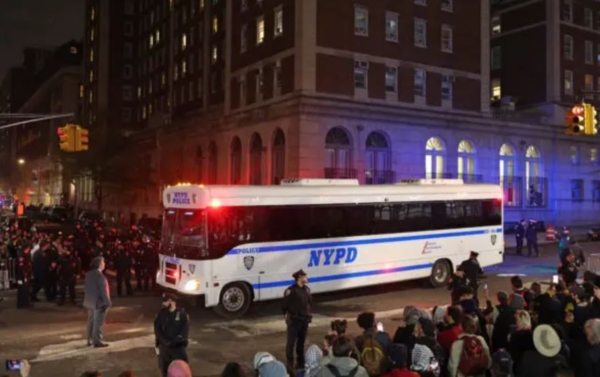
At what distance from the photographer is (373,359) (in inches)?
265

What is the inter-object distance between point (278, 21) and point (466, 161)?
58.9ft

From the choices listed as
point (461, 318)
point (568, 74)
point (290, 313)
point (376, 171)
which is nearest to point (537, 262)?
point (376, 171)

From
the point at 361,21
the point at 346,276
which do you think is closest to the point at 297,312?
the point at 346,276

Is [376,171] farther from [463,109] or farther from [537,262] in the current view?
[537,262]

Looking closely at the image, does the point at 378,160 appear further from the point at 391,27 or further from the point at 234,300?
the point at 234,300

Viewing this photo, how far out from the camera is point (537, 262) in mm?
29375

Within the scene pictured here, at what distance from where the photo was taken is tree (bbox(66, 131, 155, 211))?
59.8 metres

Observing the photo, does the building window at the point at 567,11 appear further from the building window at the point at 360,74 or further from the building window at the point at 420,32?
the building window at the point at 360,74

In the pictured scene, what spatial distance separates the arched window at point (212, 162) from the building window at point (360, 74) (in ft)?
48.3

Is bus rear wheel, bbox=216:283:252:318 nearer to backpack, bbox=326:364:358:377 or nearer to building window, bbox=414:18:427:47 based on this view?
backpack, bbox=326:364:358:377

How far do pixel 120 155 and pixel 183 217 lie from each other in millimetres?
48111

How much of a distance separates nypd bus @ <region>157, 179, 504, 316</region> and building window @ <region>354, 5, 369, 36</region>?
21.0 metres

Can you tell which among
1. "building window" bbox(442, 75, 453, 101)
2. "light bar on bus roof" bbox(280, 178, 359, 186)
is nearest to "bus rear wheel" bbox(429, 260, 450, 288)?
"light bar on bus roof" bbox(280, 178, 359, 186)

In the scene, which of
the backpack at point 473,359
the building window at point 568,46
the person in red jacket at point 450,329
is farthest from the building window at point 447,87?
the backpack at point 473,359
